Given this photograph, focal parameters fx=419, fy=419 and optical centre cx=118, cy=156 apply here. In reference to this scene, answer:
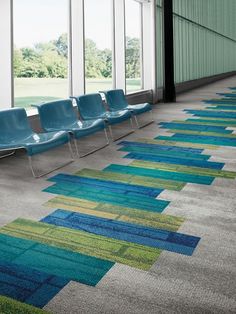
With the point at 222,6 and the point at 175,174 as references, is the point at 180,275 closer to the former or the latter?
the point at 175,174

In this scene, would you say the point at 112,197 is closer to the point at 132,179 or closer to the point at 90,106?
the point at 132,179

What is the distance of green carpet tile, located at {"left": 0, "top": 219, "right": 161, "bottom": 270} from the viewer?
274cm

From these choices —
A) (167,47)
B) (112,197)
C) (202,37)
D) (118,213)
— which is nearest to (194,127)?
(167,47)

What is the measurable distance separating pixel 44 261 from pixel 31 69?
15.9 ft

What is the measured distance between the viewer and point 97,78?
344 inches

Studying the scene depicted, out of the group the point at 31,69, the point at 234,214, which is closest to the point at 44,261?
the point at 234,214

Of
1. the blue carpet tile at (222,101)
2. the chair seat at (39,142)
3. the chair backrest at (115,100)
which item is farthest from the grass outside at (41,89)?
the blue carpet tile at (222,101)

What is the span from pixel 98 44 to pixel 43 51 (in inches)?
69.4

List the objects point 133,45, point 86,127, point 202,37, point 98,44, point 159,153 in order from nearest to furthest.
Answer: point 86,127 < point 159,153 < point 98,44 < point 133,45 < point 202,37

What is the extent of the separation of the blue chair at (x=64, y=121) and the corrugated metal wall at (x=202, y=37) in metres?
6.46

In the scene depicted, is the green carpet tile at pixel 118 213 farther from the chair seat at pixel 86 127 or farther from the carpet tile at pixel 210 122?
the carpet tile at pixel 210 122

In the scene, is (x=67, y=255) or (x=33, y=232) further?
(x=33, y=232)

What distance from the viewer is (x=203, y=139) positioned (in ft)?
22.1

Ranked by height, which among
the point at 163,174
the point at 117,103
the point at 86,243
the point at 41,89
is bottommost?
the point at 86,243
